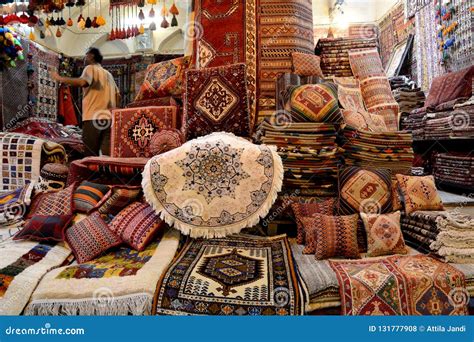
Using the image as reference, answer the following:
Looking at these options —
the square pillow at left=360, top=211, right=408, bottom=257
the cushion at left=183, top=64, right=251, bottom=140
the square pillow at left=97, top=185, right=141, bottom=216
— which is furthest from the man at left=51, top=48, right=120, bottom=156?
the square pillow at left=360, top=211, right=408, bottom=257

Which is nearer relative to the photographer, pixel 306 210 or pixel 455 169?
pixel 306 210

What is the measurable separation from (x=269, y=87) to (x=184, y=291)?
86.4 inches

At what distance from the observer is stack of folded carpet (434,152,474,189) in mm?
3188

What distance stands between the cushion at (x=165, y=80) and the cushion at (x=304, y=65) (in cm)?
99

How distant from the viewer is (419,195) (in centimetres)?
220

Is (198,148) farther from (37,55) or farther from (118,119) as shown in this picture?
(37,55)

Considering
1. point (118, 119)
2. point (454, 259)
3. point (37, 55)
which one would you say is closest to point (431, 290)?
point (454, 259)

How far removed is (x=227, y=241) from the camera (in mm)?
2117

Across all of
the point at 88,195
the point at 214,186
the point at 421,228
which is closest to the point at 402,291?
the point at 421,228

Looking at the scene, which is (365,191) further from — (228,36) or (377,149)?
(228,36)

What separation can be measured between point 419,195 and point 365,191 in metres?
0.32

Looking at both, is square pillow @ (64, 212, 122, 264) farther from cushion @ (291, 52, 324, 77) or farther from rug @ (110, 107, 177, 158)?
cushion @ (291, 52, 324, 77)

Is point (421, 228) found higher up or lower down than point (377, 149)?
lower down

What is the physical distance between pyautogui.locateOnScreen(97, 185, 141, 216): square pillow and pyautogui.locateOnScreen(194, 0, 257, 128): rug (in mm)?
1300
